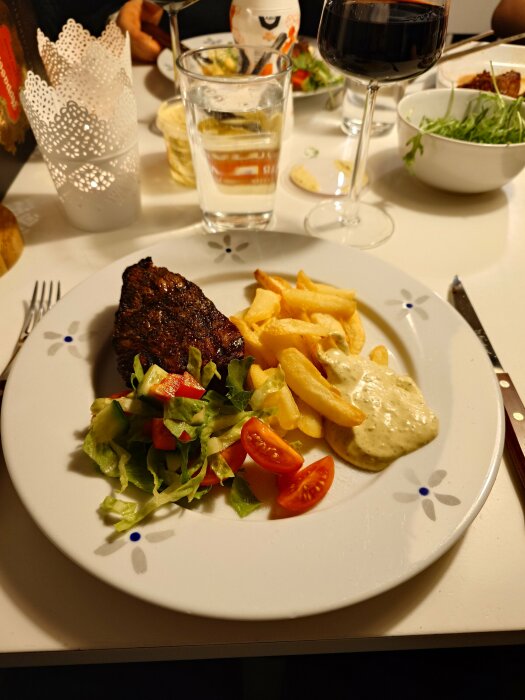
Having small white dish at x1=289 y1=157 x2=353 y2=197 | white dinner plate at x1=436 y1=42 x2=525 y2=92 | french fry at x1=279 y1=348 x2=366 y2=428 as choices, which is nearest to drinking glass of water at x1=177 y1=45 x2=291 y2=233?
small white dish at x1=289 y1=157 x2=353 y2=197

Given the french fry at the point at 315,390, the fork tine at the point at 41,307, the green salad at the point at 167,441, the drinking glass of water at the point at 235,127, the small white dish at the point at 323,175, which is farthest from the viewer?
the small white dish at the point at 323,175

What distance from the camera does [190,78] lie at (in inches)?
66.6

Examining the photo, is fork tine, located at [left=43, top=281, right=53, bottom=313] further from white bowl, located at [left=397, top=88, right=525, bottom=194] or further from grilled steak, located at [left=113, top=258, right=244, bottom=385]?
white bowl, located at [left=397, top=88, right=525, bottom=194]

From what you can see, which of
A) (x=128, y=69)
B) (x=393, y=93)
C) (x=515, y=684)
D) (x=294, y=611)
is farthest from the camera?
(x=393, y=93)

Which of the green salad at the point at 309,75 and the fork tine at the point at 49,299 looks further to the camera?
the green salad at the point at 309,75

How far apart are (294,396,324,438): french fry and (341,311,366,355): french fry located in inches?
9.8

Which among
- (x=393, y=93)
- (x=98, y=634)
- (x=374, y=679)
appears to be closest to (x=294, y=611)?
(x=98, y=634)

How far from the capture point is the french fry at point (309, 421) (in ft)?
4.12

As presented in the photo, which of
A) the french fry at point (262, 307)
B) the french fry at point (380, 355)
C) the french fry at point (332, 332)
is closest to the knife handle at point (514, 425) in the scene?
the french fry at point (380, 355)

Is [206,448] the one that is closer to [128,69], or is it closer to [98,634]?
[98,634]

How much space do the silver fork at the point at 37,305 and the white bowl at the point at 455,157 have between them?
1434 mm

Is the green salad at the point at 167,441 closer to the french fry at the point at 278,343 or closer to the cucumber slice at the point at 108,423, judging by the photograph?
the cucumber slice at the point at 108,423

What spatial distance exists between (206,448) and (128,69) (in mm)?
1417

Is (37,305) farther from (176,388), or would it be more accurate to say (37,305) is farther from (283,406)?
(283,406)
